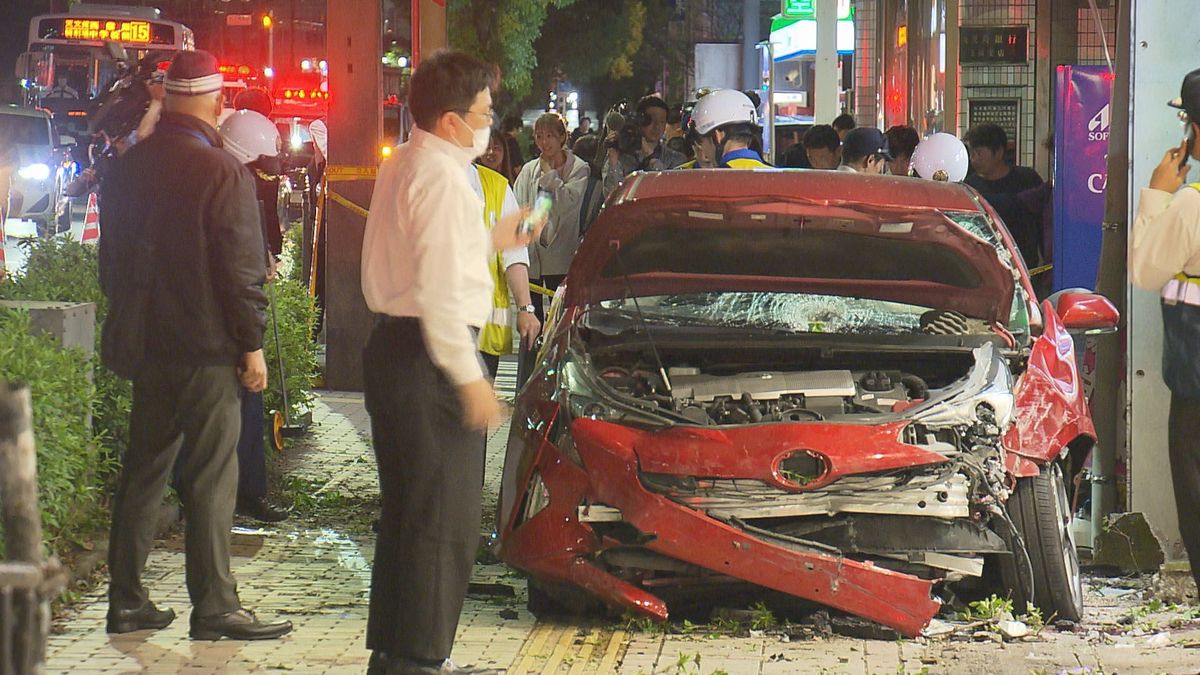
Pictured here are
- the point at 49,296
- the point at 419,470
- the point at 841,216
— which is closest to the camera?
the point at 419,470

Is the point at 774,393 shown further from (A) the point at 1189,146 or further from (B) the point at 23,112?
(B) the point at 23,112

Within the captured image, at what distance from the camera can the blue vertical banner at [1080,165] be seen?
9008mm

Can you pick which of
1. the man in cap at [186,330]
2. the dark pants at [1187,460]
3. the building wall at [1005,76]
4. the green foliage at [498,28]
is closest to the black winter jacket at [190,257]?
the man in cap at [186,330]

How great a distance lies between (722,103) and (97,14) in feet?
84.7

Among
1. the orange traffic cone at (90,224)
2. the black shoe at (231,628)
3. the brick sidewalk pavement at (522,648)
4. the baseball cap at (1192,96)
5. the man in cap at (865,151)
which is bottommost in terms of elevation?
the brick sidewalk pavement at (522,648)

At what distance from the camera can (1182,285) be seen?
545 centimetres

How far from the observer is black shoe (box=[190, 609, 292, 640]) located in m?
5.78

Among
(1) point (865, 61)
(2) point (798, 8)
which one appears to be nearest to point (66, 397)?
(1) point (865, 61)

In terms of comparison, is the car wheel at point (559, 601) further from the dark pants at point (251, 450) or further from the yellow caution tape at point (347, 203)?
the yellow caution tape at point (347, 203)

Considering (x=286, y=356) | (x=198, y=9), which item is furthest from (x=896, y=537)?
(x=198, y=9)

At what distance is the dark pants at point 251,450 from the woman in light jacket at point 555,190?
10.5ft

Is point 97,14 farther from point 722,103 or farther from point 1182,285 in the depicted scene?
point 1182,285

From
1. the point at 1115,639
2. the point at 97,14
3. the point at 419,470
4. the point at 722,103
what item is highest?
the point at 97,14

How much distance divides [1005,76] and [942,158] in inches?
389
